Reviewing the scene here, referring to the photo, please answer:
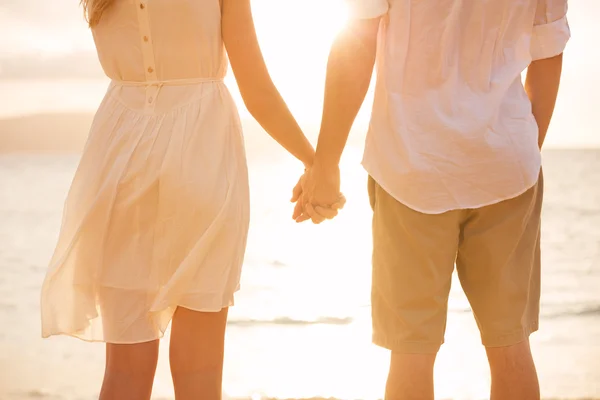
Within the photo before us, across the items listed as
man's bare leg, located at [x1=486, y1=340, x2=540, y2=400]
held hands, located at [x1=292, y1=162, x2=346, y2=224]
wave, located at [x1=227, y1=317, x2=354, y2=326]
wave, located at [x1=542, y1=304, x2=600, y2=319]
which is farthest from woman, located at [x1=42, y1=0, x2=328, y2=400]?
wave, located at [x1=542, y1=304, x2=600, y2=319]

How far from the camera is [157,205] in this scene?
7.34ft

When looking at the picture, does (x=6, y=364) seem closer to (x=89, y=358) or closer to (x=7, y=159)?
(x=89, y=358)

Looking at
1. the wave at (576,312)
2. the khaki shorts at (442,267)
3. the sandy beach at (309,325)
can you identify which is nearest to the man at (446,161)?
the khaki shorts at (442,267)

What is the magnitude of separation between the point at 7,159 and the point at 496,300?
24.7 m

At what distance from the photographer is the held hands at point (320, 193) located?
7.60 feet

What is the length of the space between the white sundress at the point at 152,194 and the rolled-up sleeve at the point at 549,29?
0.84 m

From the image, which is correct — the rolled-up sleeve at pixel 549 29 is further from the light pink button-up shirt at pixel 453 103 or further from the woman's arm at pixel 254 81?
the woman's arm at pixel 254 81

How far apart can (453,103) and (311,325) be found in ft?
14.7

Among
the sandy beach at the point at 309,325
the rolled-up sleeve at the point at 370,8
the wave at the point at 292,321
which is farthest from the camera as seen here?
the wave at the point at 292,321

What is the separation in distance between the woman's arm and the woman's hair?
12.2 inches

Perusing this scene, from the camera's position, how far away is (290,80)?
15.4 m

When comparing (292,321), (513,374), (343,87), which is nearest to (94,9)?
(343,87)

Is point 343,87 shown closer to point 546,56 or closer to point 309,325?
point 546,56

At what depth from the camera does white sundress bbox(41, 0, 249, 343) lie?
7.23ft
